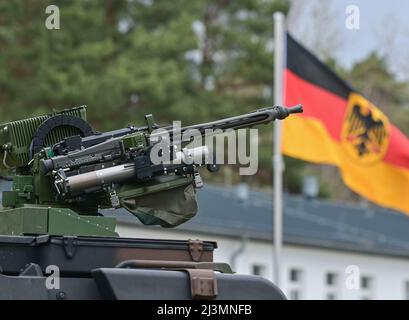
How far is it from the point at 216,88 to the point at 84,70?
9599mm

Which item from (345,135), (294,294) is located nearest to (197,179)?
(345,135)

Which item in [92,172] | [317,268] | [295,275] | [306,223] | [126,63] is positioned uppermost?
[126,63]

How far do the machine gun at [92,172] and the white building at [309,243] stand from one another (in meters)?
18.3

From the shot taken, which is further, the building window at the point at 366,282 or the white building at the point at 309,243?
the building window at the point at 366,282

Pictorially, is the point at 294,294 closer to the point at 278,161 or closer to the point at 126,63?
the point at 126,63

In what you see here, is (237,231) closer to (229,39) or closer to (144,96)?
(144,96)

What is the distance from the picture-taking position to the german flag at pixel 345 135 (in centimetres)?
1850

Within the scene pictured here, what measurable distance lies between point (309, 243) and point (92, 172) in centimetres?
2452

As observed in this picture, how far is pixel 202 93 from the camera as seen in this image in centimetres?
3909

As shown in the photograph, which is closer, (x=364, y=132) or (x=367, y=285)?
(x=364, y=132)

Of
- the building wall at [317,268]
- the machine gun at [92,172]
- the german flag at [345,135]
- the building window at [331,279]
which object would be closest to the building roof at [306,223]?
the building wall at [317,268]

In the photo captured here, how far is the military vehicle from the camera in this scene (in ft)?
18.5

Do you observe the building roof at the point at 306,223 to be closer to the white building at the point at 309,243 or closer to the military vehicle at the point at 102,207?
the white building at the point at 309,243

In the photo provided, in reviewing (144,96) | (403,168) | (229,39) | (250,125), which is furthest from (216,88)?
(250,125)
